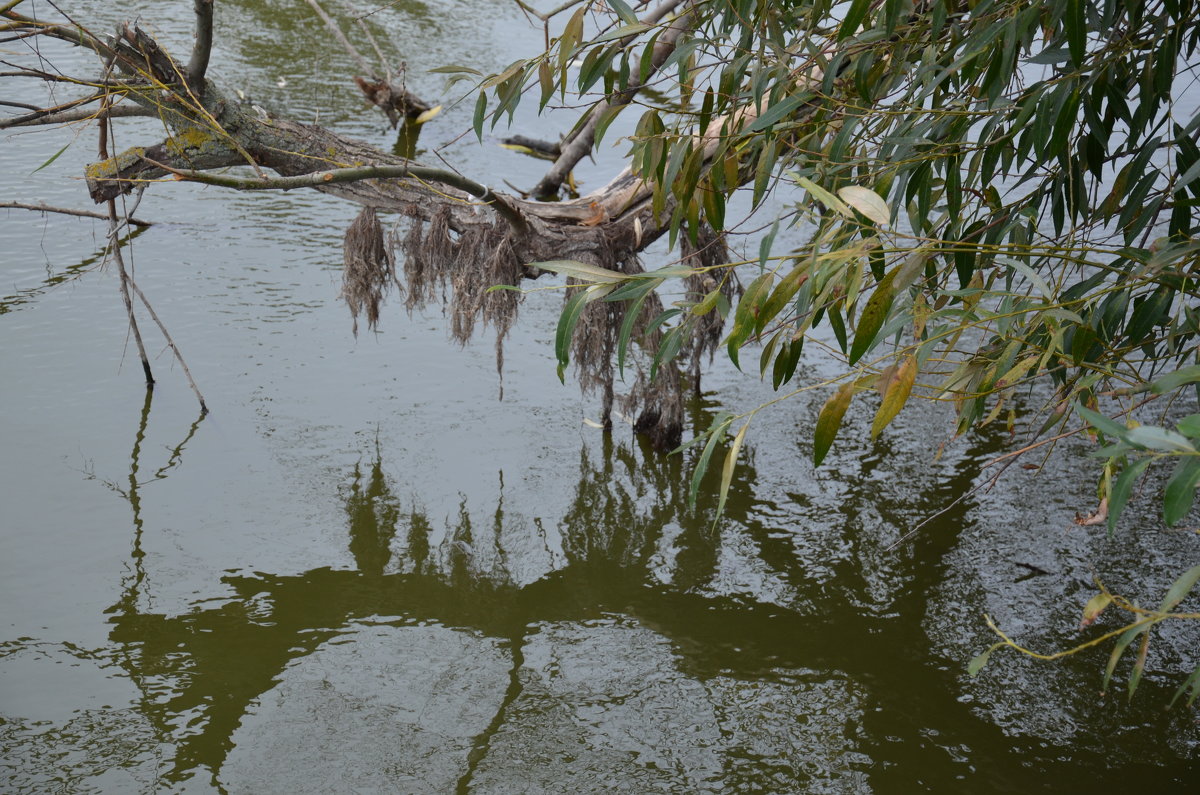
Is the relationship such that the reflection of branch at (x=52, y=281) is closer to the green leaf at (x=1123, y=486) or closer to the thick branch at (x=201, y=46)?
the thick branch at (x=201, y=46)

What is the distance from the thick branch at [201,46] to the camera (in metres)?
3.13

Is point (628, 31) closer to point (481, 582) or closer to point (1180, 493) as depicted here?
point (1180, 493)

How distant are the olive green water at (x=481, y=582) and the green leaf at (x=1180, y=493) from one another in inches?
77.3

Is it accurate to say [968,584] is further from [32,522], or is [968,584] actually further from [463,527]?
[32,522]

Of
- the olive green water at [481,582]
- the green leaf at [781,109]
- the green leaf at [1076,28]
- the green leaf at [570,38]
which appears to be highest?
the green leaf at [1076,28]

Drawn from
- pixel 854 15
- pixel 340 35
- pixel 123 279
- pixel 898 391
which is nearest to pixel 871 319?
pixel 898 391

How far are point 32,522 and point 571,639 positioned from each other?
2.14 metres

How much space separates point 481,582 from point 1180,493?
2.92 m

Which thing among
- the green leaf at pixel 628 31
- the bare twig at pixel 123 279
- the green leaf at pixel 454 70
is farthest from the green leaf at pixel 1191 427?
the bare twig at pixel 123 279

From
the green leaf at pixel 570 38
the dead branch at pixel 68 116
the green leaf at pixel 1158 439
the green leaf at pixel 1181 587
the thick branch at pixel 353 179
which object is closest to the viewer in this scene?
the green leaf at pixel 1158 439

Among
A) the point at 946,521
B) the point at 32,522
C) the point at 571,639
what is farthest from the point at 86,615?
the point at 946,521

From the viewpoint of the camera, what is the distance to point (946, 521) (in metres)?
4.05

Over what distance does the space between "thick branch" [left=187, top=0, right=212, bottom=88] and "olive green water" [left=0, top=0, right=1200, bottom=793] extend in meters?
1.64

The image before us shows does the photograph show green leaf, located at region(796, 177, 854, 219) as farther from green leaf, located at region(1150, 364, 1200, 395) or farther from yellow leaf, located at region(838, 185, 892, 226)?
→ green leaf, located at region(1150, 364, 1200, 395)
